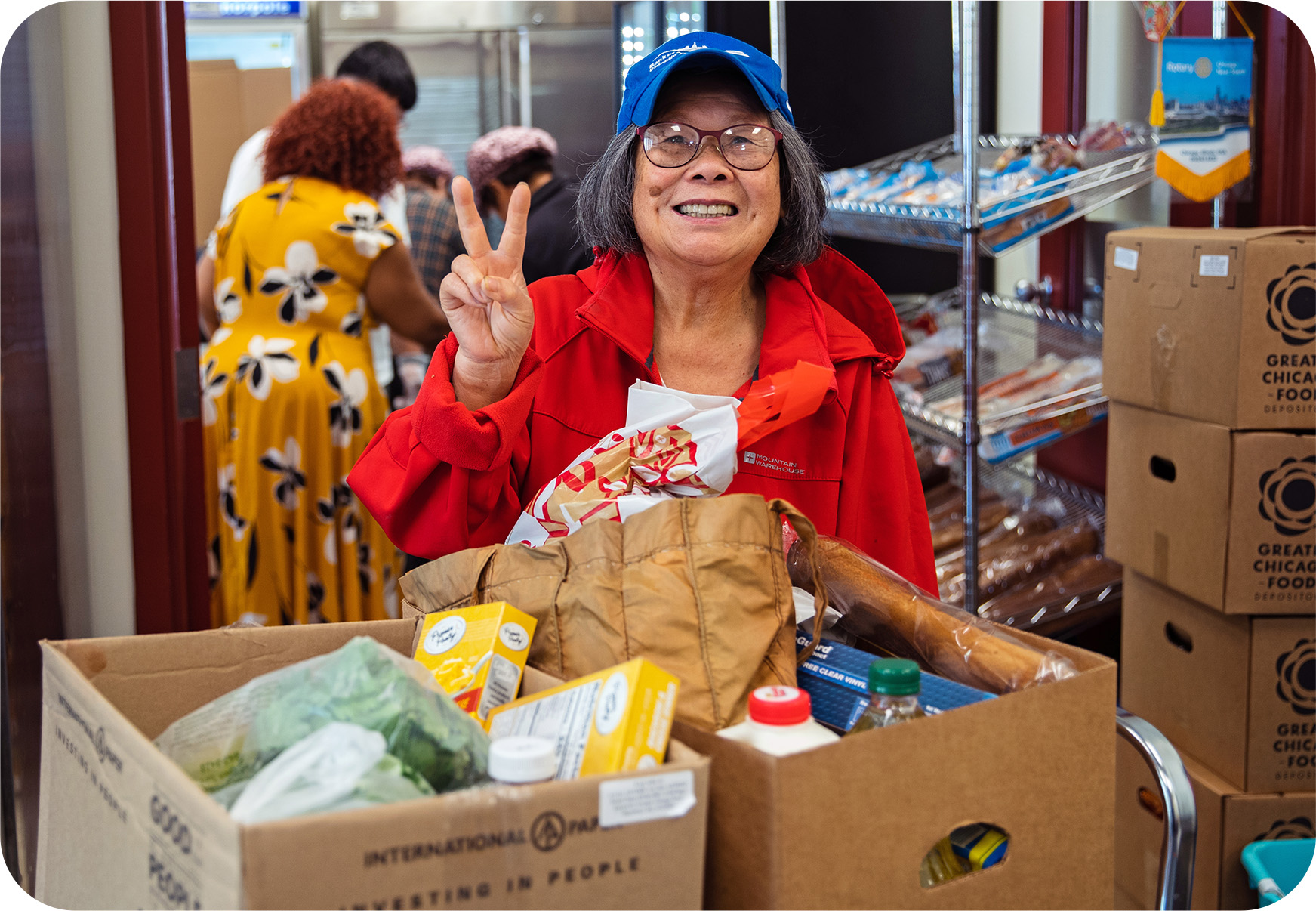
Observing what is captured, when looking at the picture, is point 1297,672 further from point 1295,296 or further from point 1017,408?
point 1017,408

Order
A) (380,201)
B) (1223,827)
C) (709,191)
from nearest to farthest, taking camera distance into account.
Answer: (709,191)
(1223,827)
(380,201)

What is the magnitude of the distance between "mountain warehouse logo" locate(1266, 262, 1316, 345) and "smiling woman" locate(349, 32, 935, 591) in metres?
0.88

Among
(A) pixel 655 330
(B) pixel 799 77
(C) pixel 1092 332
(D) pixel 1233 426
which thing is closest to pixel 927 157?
(B) pixel 799 77

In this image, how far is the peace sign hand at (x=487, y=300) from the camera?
4.42ft

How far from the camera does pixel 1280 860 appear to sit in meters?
2.27

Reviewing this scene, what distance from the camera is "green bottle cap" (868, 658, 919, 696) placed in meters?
0.88

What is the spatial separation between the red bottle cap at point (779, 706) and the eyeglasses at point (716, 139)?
0.92 metres

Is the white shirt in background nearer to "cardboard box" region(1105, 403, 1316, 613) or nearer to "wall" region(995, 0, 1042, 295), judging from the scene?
"wall" region(995, 0, 1042, 295)

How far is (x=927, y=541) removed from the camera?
1701mm

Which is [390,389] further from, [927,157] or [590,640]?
[590,640]

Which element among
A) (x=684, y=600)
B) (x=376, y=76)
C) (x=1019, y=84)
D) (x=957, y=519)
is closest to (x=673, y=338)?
(x=684, y=600)

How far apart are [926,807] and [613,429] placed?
838 mm

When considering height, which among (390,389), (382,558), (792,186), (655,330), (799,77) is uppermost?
(799,77)

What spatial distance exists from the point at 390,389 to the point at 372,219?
1.84ft
